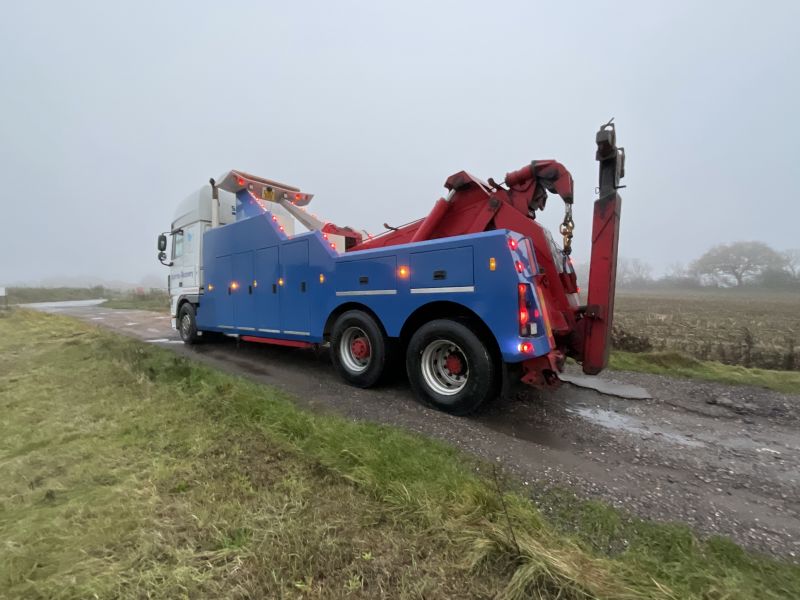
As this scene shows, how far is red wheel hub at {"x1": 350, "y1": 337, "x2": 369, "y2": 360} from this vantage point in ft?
17.6

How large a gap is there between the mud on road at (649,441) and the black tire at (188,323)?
136 inches

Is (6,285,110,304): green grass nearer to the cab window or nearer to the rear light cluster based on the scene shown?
the cab window

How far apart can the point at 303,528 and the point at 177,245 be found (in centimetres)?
932

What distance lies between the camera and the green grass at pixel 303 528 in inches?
63.9

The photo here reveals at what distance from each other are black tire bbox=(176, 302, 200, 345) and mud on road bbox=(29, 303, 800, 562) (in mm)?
3443

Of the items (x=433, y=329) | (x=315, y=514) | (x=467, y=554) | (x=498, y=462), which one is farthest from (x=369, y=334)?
(x=467, y=554)

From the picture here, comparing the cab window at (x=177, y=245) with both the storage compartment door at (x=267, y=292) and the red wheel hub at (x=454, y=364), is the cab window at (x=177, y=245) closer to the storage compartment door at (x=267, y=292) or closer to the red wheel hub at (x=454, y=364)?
the storage compartment door at (x=267, y=292)

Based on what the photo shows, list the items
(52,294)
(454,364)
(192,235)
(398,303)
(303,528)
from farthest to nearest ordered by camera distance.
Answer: (52,294) < (192,235) < (398,303) < (454,364) < (303,528)

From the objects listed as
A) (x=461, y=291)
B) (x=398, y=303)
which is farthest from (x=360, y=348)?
(x=461, y=291)

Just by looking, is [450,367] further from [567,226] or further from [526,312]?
[567,226]

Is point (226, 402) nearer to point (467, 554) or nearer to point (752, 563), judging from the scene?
point (467, 554)

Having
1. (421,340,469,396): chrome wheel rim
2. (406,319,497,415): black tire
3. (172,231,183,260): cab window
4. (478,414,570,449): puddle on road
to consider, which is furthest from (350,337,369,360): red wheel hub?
(172,231,183,260): cab window

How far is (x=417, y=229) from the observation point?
5258 mm

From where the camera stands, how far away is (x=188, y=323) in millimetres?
9000
